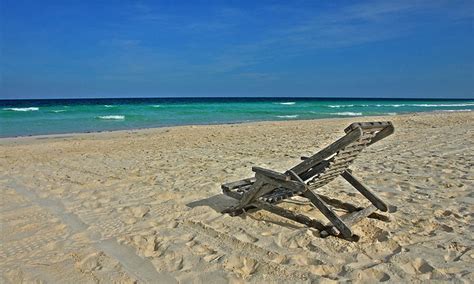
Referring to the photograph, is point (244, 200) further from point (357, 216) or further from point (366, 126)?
point (366, 126)

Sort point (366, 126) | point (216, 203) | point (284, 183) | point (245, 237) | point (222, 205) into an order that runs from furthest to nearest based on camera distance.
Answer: point (216, 203), point (222, 205), point (284, 183), point (245, 237), point (366, 126)

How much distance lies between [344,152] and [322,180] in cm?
47

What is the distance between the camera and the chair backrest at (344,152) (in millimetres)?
3715

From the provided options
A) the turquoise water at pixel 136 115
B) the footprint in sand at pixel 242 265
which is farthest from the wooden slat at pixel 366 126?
the turquoise water at pixel 136 115

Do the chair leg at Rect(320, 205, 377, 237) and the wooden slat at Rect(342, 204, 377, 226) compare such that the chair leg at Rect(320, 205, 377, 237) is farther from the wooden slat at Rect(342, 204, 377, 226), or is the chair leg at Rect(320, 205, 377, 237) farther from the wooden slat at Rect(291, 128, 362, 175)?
the wooden slat at Rect(291, 128, 362, 175)

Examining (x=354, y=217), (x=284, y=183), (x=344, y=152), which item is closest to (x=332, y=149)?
(x=344, y=152)

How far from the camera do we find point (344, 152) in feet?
12.7

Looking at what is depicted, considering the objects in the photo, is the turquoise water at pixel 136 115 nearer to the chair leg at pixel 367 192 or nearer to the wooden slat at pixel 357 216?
the chair leg at pixel 367 192

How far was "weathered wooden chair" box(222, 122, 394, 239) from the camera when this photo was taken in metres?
3.80

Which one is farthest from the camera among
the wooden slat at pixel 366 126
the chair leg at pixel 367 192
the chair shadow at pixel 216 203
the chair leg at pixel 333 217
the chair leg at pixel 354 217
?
the chair shadow at pixel 216 203

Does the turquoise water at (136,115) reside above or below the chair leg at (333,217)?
below

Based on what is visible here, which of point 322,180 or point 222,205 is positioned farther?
point 222,205

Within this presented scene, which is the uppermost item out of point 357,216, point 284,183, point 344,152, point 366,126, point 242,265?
point 366,126

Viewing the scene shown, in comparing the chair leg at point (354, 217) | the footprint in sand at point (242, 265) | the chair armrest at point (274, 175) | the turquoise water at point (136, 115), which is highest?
the chair armrest at point (274, 175)
